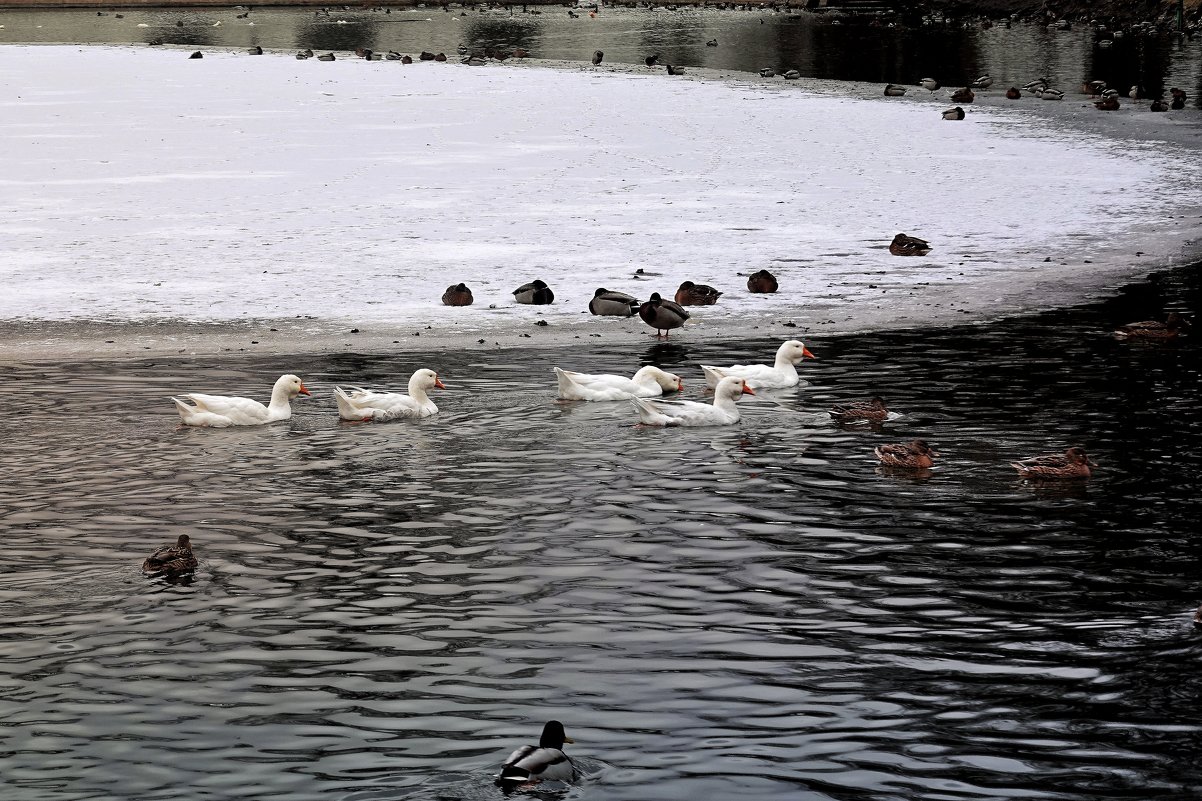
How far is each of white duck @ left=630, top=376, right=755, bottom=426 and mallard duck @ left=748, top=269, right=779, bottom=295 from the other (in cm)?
519

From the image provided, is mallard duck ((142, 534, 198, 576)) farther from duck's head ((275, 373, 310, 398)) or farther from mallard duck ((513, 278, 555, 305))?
mallard duck ((513, 278, 555, 305))

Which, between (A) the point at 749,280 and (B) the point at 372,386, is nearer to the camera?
(B) the point at 372,386

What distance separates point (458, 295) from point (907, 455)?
26.5 feet

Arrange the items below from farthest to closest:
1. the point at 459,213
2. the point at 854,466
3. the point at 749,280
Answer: the point at 459,213, the point at 749,280, the point at 854,466

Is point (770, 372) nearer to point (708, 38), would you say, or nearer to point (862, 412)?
point (862, 412)

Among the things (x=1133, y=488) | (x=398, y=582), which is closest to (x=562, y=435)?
(x=398, y=582)

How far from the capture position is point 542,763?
6.20 m

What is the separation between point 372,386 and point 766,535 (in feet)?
19.0

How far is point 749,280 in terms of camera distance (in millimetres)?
18672

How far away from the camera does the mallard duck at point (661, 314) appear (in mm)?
16625

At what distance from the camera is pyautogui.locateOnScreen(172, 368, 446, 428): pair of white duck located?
13.0 metres

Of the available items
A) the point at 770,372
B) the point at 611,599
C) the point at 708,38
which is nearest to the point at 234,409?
the point at 770,372

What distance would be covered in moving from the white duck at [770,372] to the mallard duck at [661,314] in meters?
2.25

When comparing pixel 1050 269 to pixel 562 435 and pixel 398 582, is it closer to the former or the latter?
pixel 562 435
